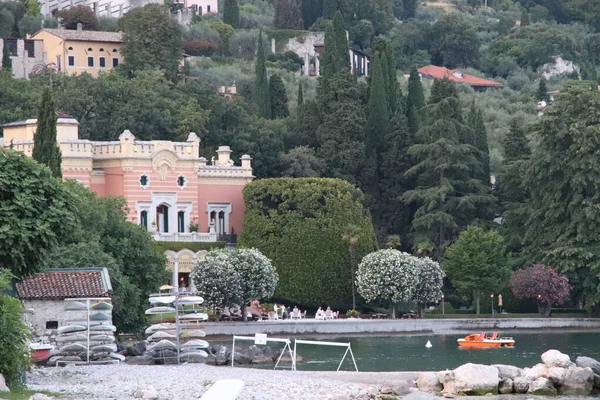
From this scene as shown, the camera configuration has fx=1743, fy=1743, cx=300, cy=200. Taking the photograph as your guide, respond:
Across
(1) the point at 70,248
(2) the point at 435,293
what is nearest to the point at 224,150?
(2) the point at 435,293

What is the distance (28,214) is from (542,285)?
3978 centimetres

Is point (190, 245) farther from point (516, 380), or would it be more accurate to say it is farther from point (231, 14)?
point (231, 14)

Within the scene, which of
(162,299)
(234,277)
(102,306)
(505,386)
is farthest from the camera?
(234,277)

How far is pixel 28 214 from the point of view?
42.3 metres

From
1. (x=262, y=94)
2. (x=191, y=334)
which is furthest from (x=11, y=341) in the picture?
(x=262, y=94)

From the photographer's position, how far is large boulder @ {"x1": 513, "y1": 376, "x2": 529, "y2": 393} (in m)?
46.8

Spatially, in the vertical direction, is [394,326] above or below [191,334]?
below

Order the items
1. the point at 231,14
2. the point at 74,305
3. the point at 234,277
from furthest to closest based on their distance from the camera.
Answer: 1. the point at 231,14
2. the point at 234,277
3. the point at 74,305

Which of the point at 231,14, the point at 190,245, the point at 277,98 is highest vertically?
the point at 231,14

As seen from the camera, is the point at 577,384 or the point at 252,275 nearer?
the point at 577,384

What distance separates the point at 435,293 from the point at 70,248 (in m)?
24.3

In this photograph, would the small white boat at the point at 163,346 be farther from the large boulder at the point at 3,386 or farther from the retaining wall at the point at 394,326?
the retaining wall at the point at 394,326

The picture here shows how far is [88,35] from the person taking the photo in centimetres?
11000

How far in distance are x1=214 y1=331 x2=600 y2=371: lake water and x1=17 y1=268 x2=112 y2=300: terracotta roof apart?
860 cm
